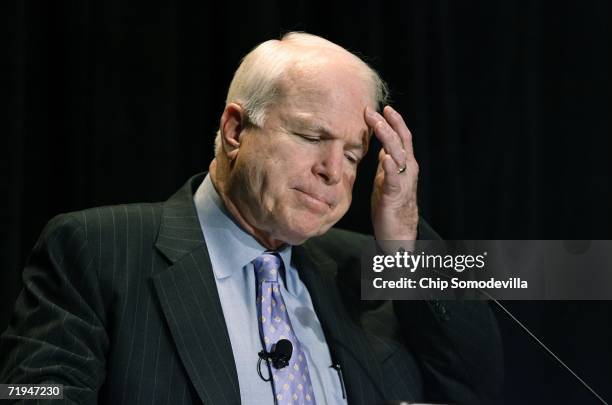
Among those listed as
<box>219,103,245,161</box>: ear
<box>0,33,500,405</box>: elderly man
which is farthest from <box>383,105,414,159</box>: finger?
<box>219,103,245,161</box>: ear

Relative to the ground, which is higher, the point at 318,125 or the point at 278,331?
the point at 318,125

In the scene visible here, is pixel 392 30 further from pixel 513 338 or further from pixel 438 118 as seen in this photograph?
pixel 513 338

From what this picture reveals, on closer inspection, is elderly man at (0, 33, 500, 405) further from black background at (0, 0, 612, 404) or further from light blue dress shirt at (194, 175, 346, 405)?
black background at (0, 0, 612, 404)

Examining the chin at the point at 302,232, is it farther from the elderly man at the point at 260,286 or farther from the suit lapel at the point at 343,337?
the suit lapel at the point at 343,337

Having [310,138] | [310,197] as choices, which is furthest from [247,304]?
[310,138]

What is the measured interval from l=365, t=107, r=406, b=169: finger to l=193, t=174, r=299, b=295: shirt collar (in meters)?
0.38

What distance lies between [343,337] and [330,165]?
17.6 inches

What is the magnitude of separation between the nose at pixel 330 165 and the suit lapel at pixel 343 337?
321 millimetres

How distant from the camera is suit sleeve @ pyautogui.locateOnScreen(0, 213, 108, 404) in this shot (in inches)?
70.6

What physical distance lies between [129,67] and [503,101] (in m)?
1.25

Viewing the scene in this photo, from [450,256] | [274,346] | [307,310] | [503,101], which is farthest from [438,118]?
[274,346]

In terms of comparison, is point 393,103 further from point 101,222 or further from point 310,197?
point 101,222

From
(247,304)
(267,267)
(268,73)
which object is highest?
(268,73)

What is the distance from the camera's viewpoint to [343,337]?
219cm
